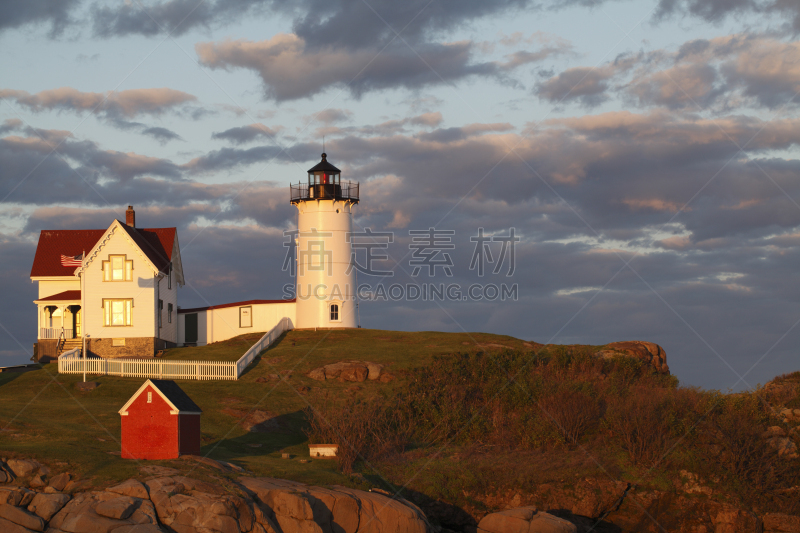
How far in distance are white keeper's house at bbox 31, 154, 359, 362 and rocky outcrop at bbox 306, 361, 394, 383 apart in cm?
1127

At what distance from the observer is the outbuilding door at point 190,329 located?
44406mm

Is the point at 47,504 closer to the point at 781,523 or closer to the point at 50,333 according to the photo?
the point at 781,523

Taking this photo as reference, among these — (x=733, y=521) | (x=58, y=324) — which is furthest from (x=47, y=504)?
(x=58, y=324)

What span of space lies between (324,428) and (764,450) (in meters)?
13.4

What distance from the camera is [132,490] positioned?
52.7ft

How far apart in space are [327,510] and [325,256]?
28.0 meters

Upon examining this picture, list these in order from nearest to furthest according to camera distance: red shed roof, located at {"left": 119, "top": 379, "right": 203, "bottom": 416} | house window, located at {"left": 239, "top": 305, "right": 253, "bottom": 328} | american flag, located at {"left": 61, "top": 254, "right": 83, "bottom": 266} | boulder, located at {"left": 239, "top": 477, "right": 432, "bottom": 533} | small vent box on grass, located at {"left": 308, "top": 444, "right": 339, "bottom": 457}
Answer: boulder, located at {"left": 239, "top": 477, "right": 432, "bottom": 533} < red shed roof, located at {"left": 119, "top": 379, "right": 203, "bottom": 416} < small vent box on grass, located at {"left": 308, "top": 444, "right": 339, "bottom": 457} < american flag, located at {"left": 61, "top": 254, "right": 83, "bottom": 266} < house window, located at {"left": 239, "top": 305, "right": 253, "bottom": 328}

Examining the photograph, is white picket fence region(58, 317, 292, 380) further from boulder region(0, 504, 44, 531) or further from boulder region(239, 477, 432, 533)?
boulder region(0, 504, 44, 531)

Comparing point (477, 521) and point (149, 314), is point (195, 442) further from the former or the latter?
point (149, 314)

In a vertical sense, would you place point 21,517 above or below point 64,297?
below

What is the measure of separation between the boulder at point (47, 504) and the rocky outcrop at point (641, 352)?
23765 millimetres

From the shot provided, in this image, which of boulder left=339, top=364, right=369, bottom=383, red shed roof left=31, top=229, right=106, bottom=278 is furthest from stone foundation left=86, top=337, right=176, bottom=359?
boulder left=339, top=364, right=369, bottom=383

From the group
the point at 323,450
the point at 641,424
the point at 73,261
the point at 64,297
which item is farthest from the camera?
the point at 64,297

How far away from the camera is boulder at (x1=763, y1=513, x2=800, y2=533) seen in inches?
794
